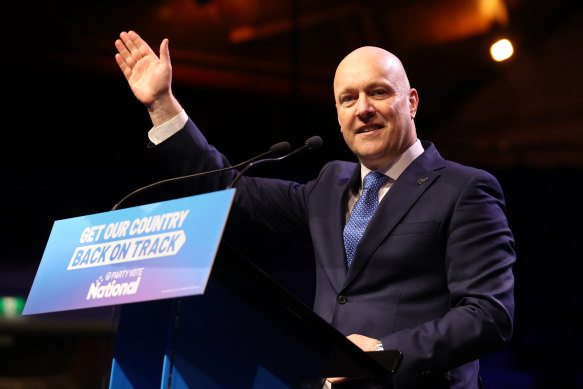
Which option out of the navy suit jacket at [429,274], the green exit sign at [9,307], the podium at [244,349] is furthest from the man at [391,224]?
the green exit sign at [9,307]

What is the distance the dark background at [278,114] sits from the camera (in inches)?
153

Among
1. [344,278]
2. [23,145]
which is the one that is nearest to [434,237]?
[344,278]

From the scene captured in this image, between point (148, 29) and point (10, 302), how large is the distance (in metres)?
3.23

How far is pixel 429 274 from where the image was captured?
158 centimetres

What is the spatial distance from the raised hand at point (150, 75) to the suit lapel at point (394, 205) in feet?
1.97

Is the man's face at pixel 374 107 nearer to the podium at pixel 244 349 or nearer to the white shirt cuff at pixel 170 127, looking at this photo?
the white shirt cuff at pixel 170 127

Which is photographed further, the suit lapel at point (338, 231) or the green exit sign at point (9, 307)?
the green exit sign at point (9, 307)

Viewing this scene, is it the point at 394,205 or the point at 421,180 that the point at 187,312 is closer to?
the point at 394,205

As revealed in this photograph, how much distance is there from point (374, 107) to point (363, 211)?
285mm

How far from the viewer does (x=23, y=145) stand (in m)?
4.86

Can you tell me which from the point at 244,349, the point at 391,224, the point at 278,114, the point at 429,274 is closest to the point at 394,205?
the point at 391,224

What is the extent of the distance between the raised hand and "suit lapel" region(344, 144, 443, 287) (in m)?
0.60

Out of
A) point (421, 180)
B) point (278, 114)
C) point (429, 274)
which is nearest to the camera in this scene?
point (429, 274)

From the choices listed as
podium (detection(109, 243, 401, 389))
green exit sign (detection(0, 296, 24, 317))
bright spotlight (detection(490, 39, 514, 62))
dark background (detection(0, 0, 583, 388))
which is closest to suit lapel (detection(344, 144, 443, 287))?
podium (detection(109, 243, 401, 389))
